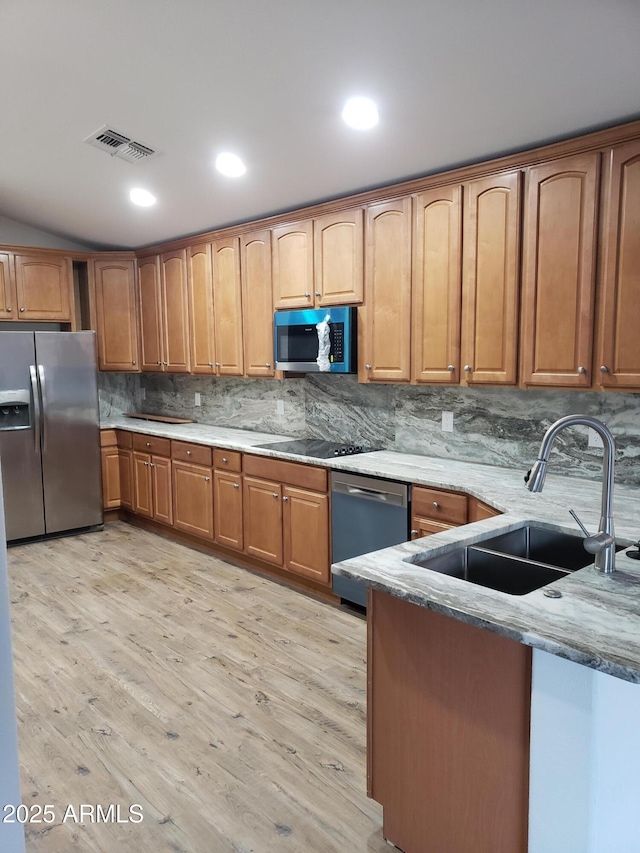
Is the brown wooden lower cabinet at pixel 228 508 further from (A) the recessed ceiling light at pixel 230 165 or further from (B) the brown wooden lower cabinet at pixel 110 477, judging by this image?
(A) the recessed ceiling light at pixel 230 165

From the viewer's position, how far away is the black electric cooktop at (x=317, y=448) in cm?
388

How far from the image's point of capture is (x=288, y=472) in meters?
3.93

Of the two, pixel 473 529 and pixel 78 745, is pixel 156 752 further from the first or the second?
pixel 473 529

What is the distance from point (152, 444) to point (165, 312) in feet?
3.73

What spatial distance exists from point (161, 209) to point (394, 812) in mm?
4173

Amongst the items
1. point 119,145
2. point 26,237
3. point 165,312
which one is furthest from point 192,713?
point 26,237

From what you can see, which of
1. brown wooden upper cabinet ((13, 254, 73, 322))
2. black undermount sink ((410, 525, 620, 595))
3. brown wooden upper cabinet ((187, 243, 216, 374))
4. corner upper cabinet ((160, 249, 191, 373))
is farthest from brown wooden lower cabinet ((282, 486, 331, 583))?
brown wooden upper cabinet ((13, 254, 73, 322))

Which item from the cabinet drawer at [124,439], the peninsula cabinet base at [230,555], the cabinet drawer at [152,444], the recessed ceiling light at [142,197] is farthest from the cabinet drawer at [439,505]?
the cabinet drawer at [124,439]

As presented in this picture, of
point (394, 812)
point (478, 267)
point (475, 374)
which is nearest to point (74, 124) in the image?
point (478, 267)

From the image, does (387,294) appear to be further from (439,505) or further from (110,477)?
(110,477)

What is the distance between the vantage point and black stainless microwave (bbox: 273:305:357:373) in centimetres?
374

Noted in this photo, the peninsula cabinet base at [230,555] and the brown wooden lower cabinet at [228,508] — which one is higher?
the brown wooden lower cabinet at [228,508]

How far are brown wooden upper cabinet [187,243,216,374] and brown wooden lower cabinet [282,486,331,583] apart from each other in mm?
1535

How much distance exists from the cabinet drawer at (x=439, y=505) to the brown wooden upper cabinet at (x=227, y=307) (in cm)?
198
